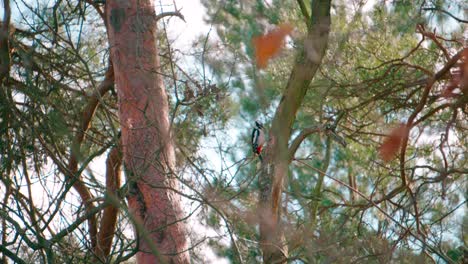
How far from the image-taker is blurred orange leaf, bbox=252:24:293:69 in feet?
17.4

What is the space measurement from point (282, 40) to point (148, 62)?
944mm

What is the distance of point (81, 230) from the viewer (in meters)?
4.50

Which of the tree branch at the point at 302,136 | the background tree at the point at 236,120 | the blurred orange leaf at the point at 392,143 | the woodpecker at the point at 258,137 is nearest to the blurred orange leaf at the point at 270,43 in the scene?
the background tree at the point at 236,120

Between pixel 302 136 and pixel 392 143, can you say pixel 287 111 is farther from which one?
pixel 392 143

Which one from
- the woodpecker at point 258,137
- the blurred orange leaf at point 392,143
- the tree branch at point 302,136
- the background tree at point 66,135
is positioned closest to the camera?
the background tree at point 66,135

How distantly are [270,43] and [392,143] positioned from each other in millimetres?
2156

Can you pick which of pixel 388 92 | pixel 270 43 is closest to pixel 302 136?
pixel 388 92

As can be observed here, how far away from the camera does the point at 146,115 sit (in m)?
5.59

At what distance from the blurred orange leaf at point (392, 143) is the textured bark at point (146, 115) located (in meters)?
1.96

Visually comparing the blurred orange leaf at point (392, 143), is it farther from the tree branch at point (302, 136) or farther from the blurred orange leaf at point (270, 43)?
the blurred orange leaf at point (270, 43)

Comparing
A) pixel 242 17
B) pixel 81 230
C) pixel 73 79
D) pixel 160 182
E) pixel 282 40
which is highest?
pixel 242 17

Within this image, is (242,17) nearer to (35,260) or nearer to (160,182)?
(160,182)

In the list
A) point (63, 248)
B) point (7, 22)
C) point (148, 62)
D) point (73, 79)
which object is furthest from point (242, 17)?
point (63, 248)

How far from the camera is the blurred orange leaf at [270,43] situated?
17.4 ft
